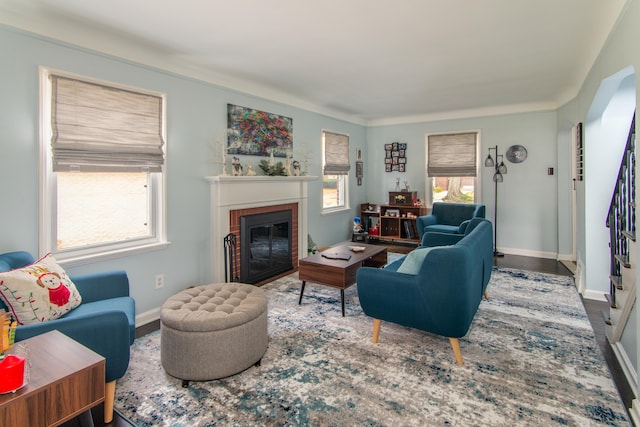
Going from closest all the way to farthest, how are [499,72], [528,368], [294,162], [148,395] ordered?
[148,395], [528,368], [499,72], [294,162]

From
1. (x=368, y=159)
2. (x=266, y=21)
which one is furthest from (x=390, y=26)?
(x=368, y=159)

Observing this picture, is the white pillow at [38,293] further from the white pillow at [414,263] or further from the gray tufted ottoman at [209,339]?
the white pillow at [414,263]

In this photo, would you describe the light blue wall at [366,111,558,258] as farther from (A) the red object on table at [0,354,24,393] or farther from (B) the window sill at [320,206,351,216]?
(A) the red object on table at [0,354,24,393]

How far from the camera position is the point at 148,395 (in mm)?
2186

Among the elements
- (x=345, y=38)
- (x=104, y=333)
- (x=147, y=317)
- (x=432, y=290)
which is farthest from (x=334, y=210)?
(x=104, y=333)

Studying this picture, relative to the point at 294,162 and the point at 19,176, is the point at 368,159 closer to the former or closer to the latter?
the point at 294,162

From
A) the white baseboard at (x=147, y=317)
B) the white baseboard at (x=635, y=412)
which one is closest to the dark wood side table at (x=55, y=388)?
the white baseboard at (x=147, y=317)

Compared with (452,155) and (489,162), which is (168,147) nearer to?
(452,155)

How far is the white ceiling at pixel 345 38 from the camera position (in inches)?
98.8

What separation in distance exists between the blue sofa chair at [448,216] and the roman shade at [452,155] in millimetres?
724

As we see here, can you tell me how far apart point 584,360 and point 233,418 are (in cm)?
250

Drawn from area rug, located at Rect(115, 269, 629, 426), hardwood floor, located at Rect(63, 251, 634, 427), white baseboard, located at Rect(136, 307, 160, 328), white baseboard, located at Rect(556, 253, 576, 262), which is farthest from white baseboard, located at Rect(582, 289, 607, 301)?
white baseboard, located at Rect(136, 307, 160, 328)

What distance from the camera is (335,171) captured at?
6.29 metres

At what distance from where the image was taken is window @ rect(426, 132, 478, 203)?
6367 mm
